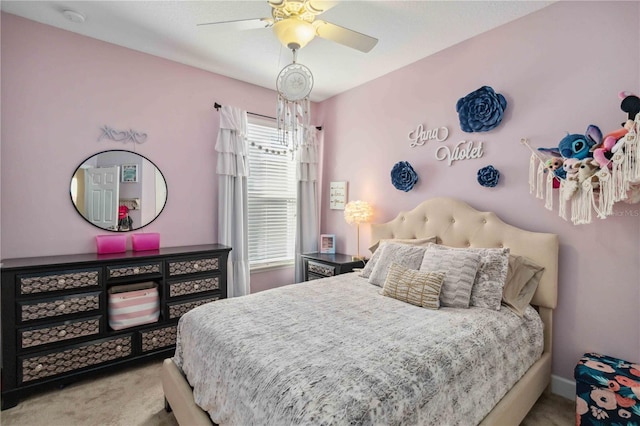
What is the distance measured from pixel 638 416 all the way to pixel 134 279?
10.7 feet

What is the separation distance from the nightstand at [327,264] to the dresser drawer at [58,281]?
200 centimetres

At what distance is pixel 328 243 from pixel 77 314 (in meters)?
2.49

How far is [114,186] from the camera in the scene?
2.73 metres

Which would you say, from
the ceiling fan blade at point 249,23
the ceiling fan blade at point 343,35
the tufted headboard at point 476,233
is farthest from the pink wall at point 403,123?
the ceiling fan blade at point 249,23

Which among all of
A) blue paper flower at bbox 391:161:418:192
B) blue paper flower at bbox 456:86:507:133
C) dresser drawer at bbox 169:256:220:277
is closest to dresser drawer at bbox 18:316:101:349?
dresser drawer at bbox 169:256:220:277

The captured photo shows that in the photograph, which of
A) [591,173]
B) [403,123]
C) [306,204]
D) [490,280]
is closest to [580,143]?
[591,173]

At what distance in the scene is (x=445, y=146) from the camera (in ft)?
9.20

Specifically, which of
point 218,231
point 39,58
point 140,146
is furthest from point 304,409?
point 39,58

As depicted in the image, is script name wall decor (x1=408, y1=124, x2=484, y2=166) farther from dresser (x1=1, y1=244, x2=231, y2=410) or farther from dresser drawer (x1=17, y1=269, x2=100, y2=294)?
dresser drawer (x1=17, y1=269, x2=100, y2=294)

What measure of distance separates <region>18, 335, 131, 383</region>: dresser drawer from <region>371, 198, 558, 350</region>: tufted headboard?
2444 mm

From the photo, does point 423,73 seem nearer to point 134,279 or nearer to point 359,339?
point 359,339

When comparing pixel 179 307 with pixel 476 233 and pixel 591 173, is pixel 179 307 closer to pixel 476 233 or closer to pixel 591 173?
pixel 476 233

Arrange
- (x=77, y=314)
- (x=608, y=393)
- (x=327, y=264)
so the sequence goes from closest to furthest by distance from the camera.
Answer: (x=608, y=393) < (x=77, y=314) < (x=327, y=264)

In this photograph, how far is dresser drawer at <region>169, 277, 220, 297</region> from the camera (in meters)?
2.65
